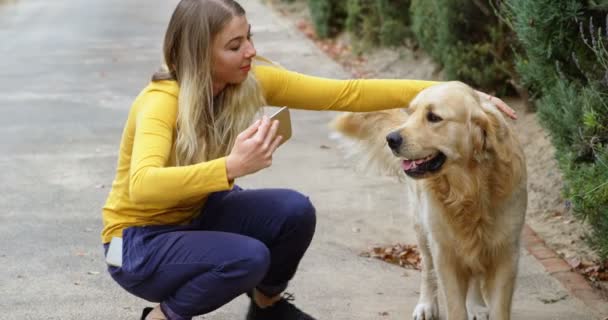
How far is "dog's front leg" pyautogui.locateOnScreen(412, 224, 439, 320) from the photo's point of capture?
5094 millimetres

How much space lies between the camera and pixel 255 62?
4746mm

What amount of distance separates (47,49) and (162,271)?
1067cm

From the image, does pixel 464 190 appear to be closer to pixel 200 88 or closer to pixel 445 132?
pixel 445 132

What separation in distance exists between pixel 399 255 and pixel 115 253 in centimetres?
217

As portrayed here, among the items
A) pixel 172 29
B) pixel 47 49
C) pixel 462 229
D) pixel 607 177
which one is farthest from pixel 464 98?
pixel 47 49

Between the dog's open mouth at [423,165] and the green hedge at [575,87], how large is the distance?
2.80ft

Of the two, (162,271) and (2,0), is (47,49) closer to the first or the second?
(2,0)

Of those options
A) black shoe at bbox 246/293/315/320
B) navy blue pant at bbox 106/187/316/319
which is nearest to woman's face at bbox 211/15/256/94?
navy blue pant at bbox 106/187/316/319

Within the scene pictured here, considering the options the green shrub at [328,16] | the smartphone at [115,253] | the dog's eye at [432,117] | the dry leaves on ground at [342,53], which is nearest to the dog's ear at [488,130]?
the dog's eye at [432,117]

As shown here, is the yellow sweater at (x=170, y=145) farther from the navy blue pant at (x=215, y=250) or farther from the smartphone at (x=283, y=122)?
the smartphone at (x=283, y=122)

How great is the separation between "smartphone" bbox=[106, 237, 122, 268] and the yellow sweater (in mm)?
41

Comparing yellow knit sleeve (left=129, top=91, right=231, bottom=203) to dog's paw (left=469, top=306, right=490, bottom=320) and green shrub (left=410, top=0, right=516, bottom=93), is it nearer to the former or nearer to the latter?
dog's paw (left=469, top=306, right=490, bottom=320)

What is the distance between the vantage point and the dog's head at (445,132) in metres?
4.29

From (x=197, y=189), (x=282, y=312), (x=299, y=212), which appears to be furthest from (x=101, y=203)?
(x=197, y=189)
